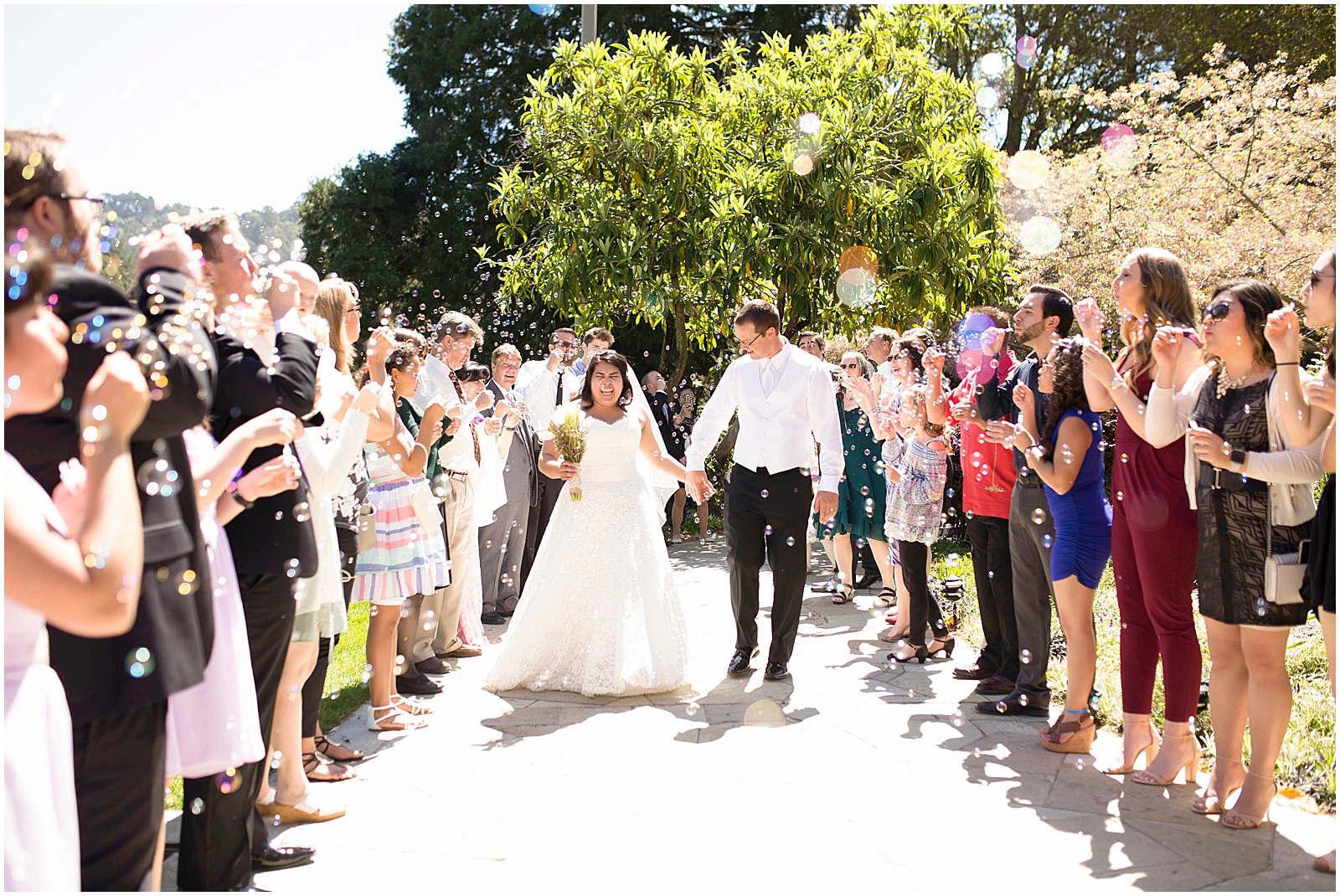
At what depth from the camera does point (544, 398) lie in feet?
29.9

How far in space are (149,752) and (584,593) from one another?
370cm

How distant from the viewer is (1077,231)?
16891 millimetres

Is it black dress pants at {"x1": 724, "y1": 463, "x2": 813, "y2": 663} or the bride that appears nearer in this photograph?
the bride

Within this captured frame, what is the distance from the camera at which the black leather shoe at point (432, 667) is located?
241 inches

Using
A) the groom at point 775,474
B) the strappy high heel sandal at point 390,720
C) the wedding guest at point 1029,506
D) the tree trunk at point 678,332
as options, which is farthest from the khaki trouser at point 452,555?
the tree trunk at point 678,332

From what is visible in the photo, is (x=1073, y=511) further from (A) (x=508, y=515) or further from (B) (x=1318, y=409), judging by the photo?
(A) (x=508, y=515)

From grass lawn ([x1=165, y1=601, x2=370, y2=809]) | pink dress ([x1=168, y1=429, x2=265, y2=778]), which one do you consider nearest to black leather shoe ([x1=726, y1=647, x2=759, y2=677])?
grass lawn ([x1=165, y1=601, x2=370, y2=809])

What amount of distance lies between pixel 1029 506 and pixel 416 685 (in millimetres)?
3804

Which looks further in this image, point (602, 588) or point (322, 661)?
point (602, 588)

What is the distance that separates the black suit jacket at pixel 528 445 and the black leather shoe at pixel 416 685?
2400mm

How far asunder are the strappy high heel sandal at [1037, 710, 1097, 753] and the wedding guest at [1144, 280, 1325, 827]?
2.54 ft

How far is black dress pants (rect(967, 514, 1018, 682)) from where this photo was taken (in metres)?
5.53

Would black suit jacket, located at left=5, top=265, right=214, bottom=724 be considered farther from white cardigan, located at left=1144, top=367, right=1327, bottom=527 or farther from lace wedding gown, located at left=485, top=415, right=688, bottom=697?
white cardigan, located at left=1144, top=367, right=1327, bottom=527

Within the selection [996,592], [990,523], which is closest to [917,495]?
[990,523]
